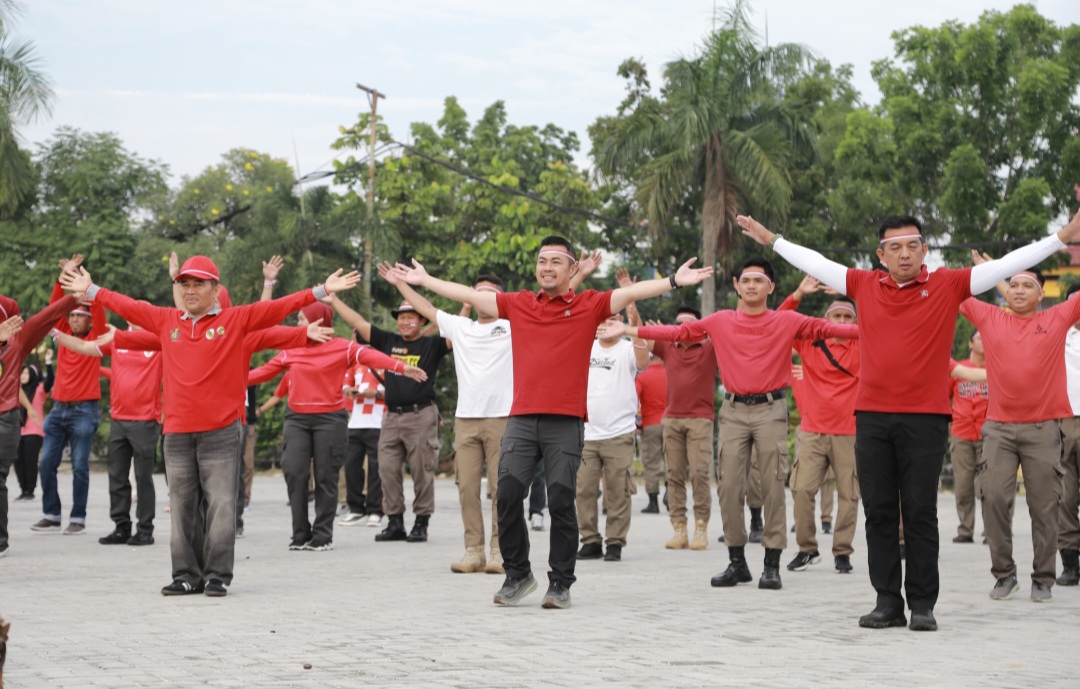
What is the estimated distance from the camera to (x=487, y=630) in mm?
7773

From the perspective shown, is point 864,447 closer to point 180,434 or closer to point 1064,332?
point 1064,332

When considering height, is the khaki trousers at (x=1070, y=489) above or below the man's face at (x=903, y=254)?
below

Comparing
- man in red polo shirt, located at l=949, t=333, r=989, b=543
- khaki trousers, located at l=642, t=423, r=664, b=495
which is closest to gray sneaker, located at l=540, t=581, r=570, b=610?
man in red polo shirt, located at l=949, t=333, r=989, b=543

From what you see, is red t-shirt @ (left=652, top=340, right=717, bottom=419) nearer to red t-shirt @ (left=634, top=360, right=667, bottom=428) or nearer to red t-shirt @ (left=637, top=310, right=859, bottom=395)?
red t-shirt @ (left=637, top=310, right=859, bottom=395)

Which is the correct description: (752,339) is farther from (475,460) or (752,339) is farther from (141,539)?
(141,539)

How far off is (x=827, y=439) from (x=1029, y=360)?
255cm

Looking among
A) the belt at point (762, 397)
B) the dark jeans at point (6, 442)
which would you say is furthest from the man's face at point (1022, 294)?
the dark jeans at point (6, 442)

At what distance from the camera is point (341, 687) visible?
19.5 ft

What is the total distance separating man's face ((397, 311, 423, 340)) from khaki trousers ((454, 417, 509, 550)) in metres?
2.27

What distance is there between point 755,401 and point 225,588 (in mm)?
4067

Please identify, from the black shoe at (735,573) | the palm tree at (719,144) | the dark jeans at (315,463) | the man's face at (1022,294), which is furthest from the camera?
the palm tree at (719,144)

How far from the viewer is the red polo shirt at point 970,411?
14.8 metres

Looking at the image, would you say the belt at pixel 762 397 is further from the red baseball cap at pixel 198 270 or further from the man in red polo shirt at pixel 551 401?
the red baseball cap at pixel 198 270

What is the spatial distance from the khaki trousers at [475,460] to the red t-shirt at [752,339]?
1.88m
